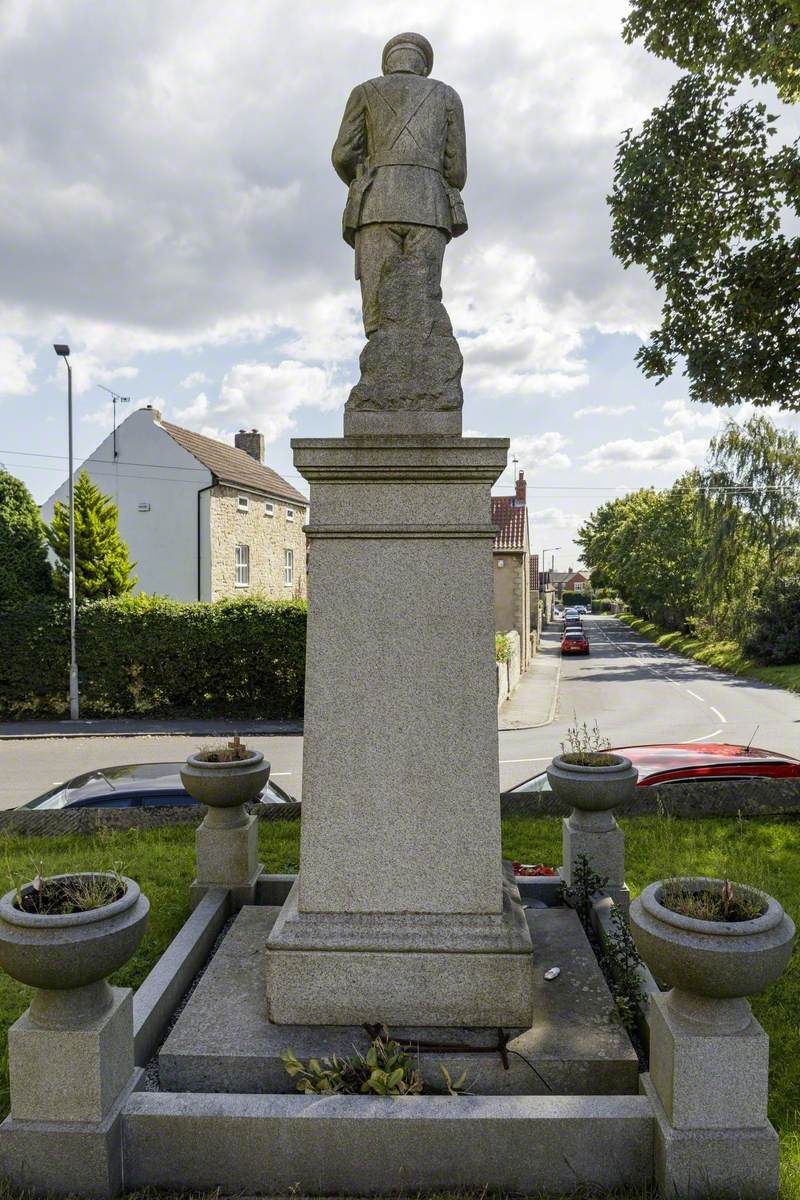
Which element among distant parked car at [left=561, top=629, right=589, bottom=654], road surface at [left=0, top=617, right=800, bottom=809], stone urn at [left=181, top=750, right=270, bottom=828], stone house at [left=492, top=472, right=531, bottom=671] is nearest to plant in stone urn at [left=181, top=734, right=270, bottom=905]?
stone urn at [left=181, top=750, right=270, bottom=828]

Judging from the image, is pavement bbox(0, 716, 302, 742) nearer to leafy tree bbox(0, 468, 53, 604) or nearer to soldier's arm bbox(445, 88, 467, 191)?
leafy tree bbox(0, 468, 53, 604)

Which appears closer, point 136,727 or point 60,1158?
point 60,1158

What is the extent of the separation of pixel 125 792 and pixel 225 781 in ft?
10.3

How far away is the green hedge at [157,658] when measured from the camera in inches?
867

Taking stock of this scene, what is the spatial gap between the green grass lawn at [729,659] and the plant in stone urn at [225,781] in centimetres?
2764

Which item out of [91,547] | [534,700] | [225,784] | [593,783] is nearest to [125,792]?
[225,784]

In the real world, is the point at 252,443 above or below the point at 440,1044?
above

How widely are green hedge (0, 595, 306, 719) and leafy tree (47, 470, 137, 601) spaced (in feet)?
4.81

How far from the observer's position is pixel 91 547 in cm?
2422

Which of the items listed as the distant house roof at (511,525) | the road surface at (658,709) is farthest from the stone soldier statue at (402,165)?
the distant house roof at (511,525)

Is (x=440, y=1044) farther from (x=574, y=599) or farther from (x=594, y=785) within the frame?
(x=574, y=599)

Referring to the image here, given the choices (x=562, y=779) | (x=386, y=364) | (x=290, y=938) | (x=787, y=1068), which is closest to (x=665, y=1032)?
(x=787, y=1068)

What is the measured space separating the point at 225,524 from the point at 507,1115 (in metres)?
29.1

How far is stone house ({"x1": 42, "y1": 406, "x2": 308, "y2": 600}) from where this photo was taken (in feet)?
99.3
